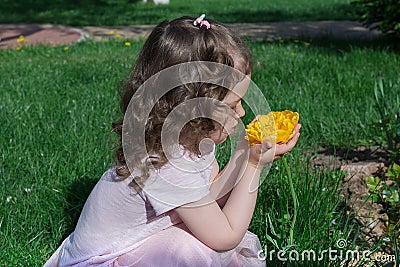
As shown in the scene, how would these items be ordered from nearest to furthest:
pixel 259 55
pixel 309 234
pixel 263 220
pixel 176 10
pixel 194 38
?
pixel 194 38 → pixel 309 234 → pixel 263 220 → pixel 259 55 → pixel 176 10

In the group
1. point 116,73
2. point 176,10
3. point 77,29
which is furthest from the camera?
point 176,10

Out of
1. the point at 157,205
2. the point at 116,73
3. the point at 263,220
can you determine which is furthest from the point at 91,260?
the point at 116,73

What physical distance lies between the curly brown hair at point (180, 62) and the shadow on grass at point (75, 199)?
0.69 meters

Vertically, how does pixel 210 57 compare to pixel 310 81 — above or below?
above

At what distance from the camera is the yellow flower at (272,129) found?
1826mm

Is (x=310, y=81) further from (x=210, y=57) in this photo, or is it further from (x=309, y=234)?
(x=210, y=57)

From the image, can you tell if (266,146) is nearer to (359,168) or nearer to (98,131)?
(359,168)

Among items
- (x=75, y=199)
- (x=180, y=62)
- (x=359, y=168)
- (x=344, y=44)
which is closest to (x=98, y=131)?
(x=75, y=199)

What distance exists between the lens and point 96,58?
19.9ft

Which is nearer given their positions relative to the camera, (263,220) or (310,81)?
(263,220)

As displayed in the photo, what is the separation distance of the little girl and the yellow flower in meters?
0.04

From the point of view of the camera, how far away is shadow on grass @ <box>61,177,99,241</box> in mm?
2592

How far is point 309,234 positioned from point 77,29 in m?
7.89

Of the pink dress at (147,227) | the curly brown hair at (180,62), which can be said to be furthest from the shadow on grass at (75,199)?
the curly brown hair at (180,62)
